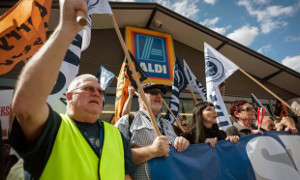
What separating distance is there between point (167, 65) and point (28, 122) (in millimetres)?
6732

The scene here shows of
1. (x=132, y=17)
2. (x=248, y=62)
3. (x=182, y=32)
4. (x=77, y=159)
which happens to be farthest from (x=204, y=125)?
(x=248, y=62)

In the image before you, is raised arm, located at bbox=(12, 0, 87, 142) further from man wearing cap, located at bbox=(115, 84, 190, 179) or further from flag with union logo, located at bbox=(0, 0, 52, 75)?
flag with union logo, located at bbox=(0, 0, 52, 75)

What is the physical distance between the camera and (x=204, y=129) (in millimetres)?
2512

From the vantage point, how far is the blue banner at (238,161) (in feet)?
→ 5.82

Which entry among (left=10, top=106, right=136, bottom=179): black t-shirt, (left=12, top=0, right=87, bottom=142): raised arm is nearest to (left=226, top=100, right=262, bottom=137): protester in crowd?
(left=10, top=106, right=136, bottom=179): black t-shirt

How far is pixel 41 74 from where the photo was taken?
2.72 ft

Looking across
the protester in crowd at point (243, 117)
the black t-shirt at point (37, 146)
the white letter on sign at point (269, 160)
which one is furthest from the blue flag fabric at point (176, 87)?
the black t-shirt at point (37, 146)

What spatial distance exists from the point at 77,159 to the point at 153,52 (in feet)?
21.5

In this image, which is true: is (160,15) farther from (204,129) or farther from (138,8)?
(204,129)

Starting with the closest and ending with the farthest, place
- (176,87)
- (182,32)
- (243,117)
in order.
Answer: (243,117) → (176,87) → (182,32)

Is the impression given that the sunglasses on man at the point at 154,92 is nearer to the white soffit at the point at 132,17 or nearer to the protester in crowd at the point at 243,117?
the protester in crowd at the point at 243,117

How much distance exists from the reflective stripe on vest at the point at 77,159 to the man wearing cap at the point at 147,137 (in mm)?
269

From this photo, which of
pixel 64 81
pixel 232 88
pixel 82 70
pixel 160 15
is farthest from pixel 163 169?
pixel 232 88

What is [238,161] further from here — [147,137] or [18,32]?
[18,32]
